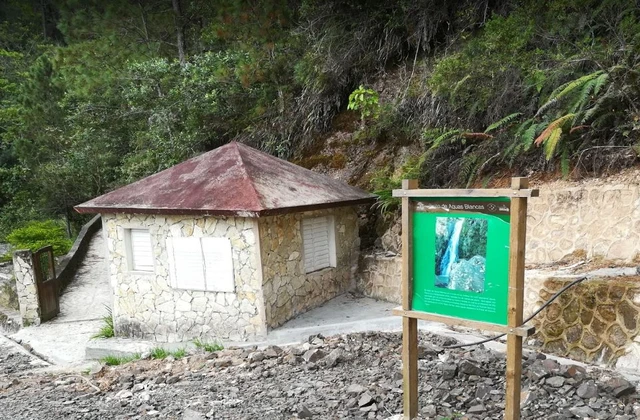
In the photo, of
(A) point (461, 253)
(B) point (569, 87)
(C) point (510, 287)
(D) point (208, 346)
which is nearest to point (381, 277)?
(D) point (208, 346)

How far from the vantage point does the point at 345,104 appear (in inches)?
553

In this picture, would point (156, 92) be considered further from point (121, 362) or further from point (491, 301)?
point (491, 301)

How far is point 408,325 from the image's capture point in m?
4.54

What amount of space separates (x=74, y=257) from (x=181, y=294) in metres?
6.79

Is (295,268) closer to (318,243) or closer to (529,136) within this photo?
(318,243)

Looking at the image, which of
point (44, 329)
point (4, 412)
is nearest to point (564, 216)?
point (4, 412)

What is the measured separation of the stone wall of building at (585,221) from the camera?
7.19 meters

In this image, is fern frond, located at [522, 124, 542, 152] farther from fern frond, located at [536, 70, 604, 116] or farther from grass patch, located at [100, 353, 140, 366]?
grass patch, located at [100, 353, 140, 366]

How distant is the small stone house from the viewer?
7.91m

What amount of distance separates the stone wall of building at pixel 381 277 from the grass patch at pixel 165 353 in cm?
378

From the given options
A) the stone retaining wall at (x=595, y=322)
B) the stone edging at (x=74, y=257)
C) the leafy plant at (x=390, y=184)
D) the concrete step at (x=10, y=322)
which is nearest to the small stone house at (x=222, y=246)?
the leafy plant at (x=390, y=184)

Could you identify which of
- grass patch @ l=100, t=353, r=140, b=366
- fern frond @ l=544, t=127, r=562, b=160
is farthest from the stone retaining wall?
grass patch @ l=100, t=353, r=140, b=366

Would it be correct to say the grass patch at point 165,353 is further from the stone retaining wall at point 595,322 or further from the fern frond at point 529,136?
the fern frond at point 529,136

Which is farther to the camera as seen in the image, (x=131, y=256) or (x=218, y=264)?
(x=131, y=256)
